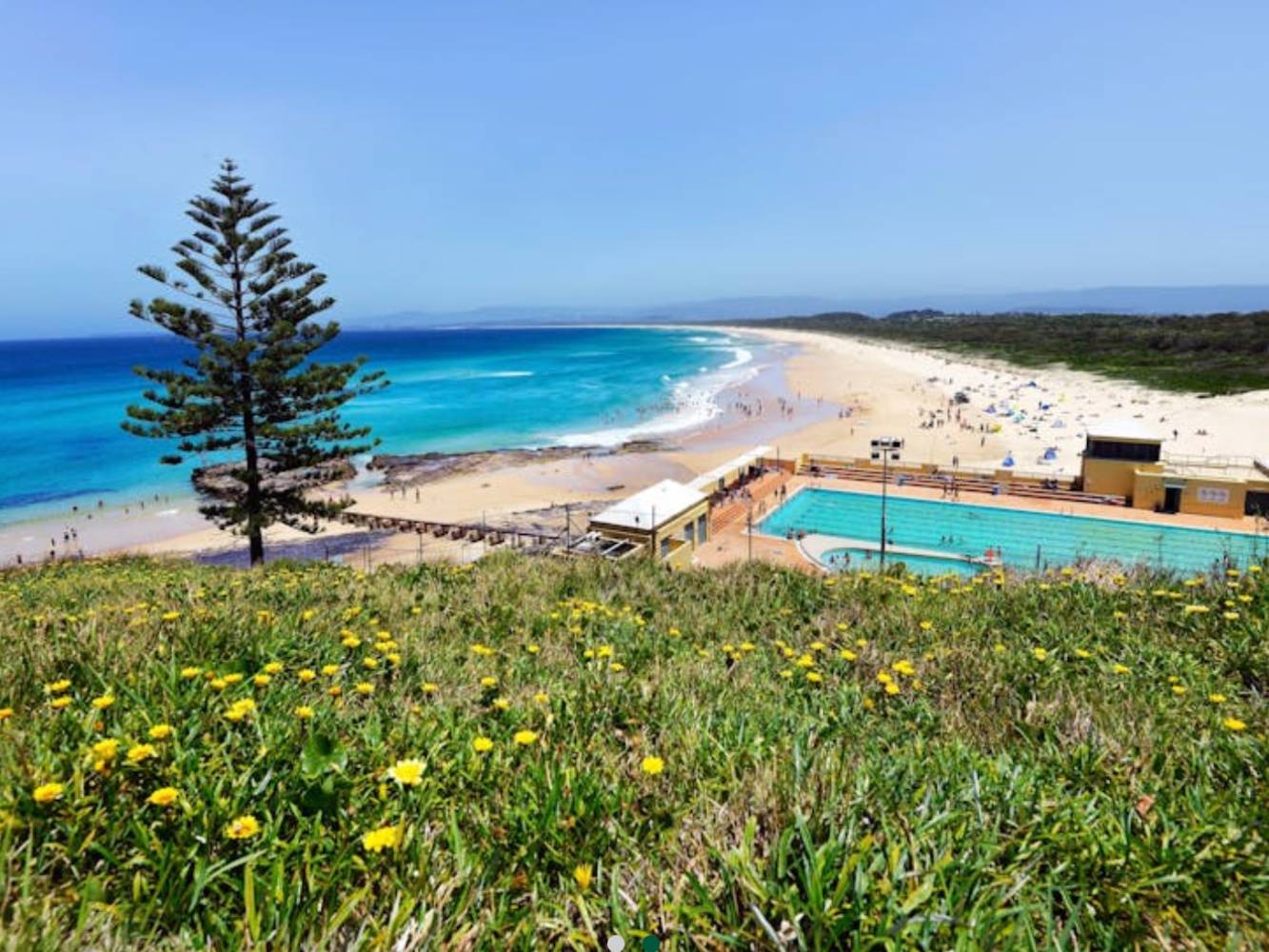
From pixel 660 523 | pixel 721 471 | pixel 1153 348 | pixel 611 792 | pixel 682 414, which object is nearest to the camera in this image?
pixel 611 792

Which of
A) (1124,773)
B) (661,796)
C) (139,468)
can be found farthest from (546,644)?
(139,468)

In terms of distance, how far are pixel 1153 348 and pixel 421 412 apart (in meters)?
65.2

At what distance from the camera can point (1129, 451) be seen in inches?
798

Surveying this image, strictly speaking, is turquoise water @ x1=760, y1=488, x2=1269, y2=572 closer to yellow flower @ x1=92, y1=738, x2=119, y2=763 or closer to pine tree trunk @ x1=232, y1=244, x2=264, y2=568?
pine tree trunk @ x1=232, y1=244, x2=264, y2=568

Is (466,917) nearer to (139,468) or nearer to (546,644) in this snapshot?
(546,644)

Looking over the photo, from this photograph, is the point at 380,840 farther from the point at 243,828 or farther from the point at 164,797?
the point at 164,797

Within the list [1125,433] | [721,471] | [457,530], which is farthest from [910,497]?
[457,530]

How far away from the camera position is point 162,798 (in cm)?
155

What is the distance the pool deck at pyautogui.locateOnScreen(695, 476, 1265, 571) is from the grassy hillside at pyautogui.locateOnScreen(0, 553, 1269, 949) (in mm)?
11468

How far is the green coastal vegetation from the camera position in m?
45.7

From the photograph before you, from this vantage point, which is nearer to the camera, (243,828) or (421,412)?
(243,828)

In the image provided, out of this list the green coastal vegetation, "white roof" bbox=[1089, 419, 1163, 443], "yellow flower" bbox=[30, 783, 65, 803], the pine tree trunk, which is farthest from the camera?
the green coastal vegetation

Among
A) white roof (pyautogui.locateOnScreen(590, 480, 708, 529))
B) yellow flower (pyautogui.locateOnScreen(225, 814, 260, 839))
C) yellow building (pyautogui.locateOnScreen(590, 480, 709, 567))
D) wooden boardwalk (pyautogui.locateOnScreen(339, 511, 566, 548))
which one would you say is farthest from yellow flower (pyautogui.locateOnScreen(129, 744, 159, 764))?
wooden boardwalk (pyautogui.locateOnScreen(339, 511, 566, 548))

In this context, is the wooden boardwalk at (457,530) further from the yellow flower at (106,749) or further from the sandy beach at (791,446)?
the yellow flower at (106,749)
